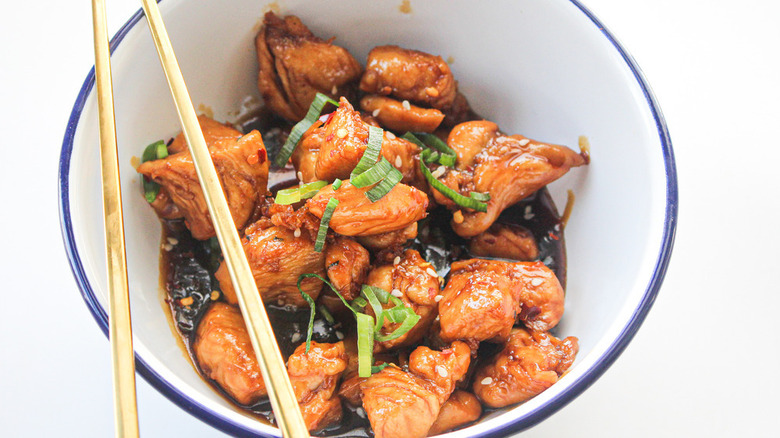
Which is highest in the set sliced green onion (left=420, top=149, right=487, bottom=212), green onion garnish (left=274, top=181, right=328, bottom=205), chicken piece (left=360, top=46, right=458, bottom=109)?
chicken piece (left=360, top=46, right=458, bottom=109)

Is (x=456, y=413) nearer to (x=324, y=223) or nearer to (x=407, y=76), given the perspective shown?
(x=324, y=223)

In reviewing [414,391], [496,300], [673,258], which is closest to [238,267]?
[414,391]

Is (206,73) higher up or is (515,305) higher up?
(206,73)

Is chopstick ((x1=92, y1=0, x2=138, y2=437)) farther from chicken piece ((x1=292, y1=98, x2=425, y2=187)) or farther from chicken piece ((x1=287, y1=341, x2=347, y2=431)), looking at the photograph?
chicken piece ((x1=292, y1=98, x2=425, y2=187))

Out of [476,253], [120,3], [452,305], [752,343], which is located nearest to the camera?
[452,305]

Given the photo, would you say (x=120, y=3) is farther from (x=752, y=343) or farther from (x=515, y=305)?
(x=752, y=343)

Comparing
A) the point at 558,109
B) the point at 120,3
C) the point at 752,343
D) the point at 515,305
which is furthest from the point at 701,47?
the point at 120,3

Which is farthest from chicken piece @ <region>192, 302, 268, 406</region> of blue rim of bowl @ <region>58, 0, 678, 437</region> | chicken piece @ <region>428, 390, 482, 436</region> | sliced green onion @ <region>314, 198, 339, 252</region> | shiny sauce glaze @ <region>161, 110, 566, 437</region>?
chicken piece @ <region>428, 390, 482, 436</region>

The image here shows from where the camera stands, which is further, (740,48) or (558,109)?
(740,48)
